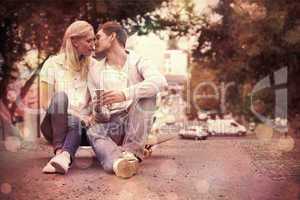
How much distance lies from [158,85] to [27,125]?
0.76m

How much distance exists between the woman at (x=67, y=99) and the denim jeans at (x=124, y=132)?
0.09 metres

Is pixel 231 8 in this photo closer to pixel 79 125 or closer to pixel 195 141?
pixel 195 141

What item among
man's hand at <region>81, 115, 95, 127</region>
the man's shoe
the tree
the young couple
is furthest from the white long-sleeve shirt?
the tree

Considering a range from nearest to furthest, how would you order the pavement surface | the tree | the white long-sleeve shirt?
the pavement surface < the white long-sleeve shirt < the tree

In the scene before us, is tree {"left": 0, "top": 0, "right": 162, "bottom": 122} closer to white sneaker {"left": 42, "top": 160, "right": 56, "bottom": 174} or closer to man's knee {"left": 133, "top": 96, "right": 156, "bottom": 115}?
man's knee {"left": 133, "top": 96, "right": 156, "bottom": 115}

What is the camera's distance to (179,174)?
8.63ft

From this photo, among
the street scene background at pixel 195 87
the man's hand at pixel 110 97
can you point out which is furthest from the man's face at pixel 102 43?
the man's hand at pixel 110 97

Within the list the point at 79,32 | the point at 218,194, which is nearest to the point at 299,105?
the point at 218,194

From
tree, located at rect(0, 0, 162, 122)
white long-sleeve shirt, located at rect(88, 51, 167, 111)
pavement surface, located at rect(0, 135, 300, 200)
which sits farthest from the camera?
tree, located at rect(0, 0, 162, 122)

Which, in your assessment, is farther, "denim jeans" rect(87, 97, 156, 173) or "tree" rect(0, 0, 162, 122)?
"tree" rect(0, 0, 162, 122)

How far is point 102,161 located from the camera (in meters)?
2.59

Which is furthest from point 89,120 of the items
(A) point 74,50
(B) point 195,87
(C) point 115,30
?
(B) point 195,87

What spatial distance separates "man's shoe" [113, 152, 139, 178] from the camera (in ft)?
8.22

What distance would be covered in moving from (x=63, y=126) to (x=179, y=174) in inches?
23.8
